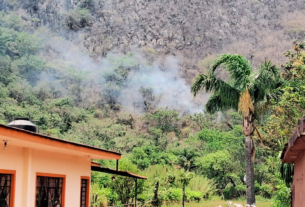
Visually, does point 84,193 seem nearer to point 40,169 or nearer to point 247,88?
point 40,169

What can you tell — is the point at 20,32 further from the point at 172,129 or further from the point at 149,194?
the point at 149,194

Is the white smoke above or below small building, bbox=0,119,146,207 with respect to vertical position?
above

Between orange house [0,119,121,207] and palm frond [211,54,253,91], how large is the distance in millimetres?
14284

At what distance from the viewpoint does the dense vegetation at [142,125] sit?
2555 centimetres

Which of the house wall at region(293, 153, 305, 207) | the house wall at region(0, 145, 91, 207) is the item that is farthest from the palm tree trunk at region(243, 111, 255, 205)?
the house wall at region(293, 153, 305, 207)

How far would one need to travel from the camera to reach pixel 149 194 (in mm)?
32312

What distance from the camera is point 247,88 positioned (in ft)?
88.9

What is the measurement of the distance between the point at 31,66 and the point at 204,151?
52.0m

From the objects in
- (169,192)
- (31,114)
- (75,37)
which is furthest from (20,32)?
(169,192)

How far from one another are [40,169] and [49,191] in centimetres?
99

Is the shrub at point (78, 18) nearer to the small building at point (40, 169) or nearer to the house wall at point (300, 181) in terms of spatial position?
the small building at point (40, 169)

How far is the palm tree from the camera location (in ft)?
87.6

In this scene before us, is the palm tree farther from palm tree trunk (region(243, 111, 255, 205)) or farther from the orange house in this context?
the orange house

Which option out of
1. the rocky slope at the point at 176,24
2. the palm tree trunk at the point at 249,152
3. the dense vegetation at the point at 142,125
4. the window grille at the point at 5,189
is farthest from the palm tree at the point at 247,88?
the rocky slope at the point at 176,24
